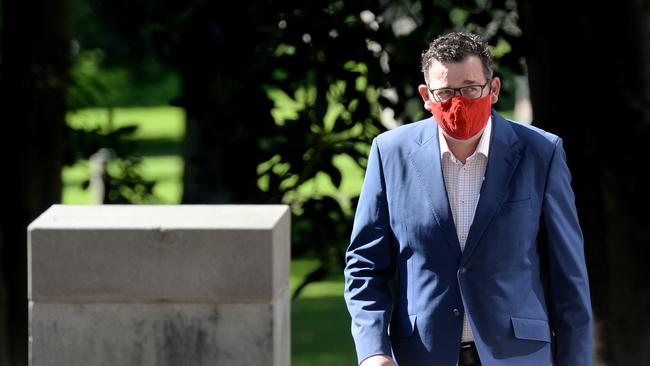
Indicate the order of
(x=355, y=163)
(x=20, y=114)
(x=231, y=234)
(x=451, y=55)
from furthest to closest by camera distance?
(x=20, y=114), (x=355, y=163), (x=231, y=234), (x=451, y=55)

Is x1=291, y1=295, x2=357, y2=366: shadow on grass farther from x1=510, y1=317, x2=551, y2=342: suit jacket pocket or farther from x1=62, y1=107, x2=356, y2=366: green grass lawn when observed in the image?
x1=510, y1=317, x2=551, y2=342: suit jacket pocket

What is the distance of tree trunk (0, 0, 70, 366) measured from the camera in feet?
31.2

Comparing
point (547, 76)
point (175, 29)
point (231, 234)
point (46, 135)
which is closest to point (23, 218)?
point (46, 135)

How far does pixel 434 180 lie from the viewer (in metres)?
4.07

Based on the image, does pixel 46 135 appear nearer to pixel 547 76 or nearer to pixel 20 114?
pixel 20 114

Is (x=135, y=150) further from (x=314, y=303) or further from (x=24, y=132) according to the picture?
(x=314, y=303)

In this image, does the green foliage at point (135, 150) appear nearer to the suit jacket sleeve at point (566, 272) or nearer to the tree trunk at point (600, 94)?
the tree trunk at point (600, 94)

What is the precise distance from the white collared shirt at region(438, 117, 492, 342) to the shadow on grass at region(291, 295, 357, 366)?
27.3 feet

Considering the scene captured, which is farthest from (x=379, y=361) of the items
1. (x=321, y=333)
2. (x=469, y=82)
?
(x=321, y=333)

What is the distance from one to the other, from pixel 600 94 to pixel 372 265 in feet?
11.9

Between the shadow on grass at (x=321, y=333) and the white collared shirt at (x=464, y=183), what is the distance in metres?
8.32

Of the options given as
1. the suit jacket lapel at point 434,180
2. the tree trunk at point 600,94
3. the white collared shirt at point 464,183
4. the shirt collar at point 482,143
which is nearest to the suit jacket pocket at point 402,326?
the white collared shirt at point 464,183

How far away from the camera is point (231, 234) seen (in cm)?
424

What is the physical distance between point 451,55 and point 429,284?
26.2 inches
